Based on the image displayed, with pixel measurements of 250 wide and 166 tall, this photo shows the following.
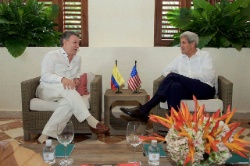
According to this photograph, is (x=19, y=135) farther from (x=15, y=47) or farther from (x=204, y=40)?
(x=204, y=40)

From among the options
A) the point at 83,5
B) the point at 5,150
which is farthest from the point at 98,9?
the point at 5,150

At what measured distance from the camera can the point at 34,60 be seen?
188 inches

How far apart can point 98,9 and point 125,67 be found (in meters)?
0.92

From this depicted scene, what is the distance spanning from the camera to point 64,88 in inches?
146

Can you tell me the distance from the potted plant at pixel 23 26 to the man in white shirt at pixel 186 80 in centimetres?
164

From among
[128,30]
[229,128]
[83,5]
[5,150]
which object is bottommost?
[229,128]

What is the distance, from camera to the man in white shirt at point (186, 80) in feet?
12.5

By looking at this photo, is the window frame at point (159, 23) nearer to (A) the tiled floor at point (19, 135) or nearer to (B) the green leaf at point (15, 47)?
(A) the tiled floor at point (19, 135)

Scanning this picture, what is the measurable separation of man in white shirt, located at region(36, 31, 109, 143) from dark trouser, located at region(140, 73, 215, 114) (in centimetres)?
63

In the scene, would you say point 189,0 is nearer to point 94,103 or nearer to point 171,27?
point 171,27

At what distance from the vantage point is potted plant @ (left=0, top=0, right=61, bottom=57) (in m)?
4.55

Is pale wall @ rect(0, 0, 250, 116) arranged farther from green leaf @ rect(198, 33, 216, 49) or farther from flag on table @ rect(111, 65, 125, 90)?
flag on table @ rect(111, 65, 125, 90)

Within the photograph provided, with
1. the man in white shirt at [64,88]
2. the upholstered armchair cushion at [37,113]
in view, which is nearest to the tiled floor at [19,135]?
the upholstered armchair cushion at [37,113]

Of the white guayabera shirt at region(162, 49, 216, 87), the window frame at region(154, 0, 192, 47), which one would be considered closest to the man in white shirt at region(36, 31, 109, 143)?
→ the white guayabera shirt at region(162, 49, 216, 87)
